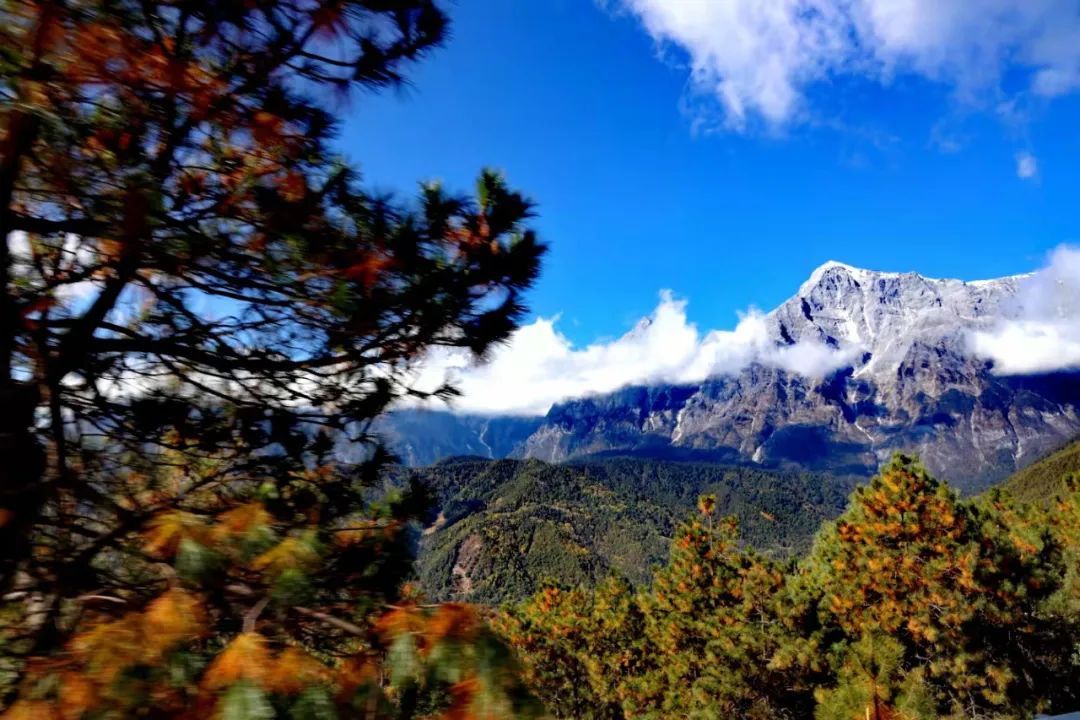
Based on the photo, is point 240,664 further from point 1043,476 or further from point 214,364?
point 1043,476

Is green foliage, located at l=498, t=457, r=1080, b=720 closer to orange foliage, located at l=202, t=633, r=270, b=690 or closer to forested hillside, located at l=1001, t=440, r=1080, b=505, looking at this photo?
orange foliage, located at l=202, t=633, r=270, b=690

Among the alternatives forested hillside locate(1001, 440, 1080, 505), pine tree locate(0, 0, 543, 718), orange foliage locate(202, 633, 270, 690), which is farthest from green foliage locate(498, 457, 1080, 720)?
forested hillside locate(1001, 440, 1080, 505)

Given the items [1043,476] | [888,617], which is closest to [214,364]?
[888,617]

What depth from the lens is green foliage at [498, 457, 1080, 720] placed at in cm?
978

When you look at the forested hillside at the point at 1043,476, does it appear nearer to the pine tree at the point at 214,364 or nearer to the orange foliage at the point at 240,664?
the pine tree at the point at 214,364

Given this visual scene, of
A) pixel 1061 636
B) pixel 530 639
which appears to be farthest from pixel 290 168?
pixel 530 639

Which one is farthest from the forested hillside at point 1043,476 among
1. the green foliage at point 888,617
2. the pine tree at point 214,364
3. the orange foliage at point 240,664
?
the orange foliage at point 240,664

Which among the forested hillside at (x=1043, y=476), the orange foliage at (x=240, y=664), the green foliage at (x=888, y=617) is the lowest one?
the green foliage at (x=888, y=617)

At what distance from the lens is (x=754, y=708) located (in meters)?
12.4

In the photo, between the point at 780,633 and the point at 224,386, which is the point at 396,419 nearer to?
the point at 224,386

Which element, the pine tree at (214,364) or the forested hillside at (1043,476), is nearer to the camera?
the pine tree at (214,364)

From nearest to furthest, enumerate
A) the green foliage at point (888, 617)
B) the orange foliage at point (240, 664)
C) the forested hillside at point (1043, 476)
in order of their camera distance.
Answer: the orange foliage at point (240, 664) → the green foliage at point (888, 617) → the forested hillside at point (1043, 476)

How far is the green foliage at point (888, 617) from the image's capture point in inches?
385

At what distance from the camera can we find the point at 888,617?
35.7ft
